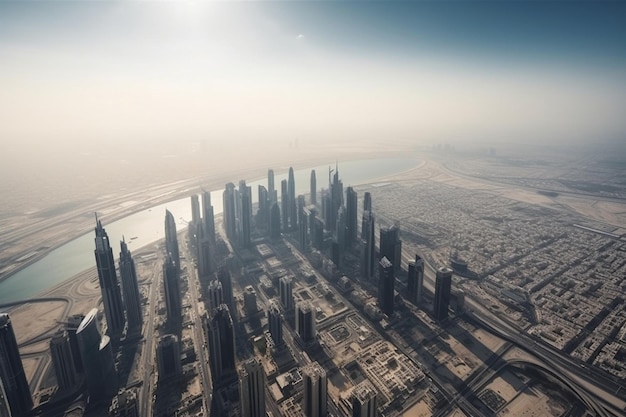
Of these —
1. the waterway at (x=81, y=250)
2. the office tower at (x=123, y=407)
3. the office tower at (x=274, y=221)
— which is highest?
the office tower at (x=274, y=221)

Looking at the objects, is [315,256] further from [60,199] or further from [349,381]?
[60,199]

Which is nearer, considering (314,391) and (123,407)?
(123,407)

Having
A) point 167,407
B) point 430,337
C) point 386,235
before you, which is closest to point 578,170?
point 386,235

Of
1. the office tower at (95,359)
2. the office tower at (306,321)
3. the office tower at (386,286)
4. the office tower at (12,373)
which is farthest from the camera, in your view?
the office tower at (386,286)

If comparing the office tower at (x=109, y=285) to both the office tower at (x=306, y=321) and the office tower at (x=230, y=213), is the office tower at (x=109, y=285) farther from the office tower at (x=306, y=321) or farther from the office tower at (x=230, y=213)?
the office tower at (x=230, y=213)

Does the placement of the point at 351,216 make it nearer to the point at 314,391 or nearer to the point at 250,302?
the point at 250,302

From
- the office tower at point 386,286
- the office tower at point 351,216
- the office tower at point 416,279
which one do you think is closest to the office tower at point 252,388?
the office tower at point 386,286

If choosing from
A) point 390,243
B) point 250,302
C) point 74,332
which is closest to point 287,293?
point 250,302
